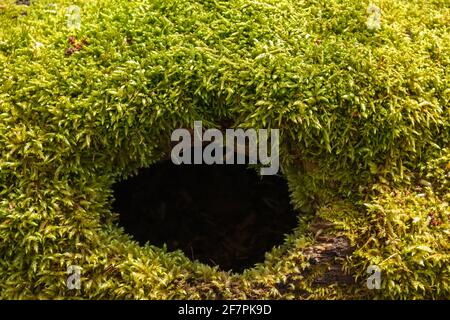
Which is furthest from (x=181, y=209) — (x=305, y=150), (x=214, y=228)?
(x=305, y=150)

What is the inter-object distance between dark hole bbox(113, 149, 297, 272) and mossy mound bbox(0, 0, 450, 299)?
840mm

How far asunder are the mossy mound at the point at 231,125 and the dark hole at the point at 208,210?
2.76 feet

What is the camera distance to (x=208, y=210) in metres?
3.60

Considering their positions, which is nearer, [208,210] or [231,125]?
[231,125]

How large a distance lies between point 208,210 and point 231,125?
1.19 meters

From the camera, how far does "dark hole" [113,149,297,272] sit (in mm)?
3396

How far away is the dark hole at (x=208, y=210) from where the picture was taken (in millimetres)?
3396

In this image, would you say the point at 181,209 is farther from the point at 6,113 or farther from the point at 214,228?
the point at 6,113

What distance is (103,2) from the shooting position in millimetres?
2715

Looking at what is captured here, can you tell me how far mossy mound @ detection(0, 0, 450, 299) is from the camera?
2.38m

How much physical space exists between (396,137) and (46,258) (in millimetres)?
1663

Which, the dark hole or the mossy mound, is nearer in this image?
the mossy mound
